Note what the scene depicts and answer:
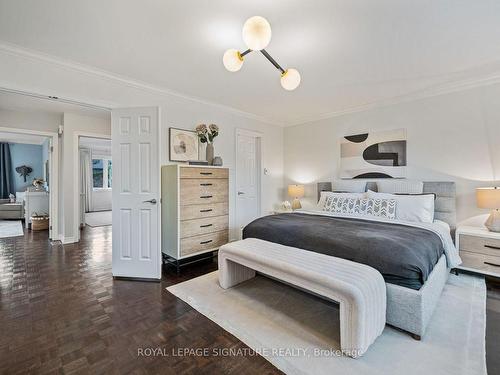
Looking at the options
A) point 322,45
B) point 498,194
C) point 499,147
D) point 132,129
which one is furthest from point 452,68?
point 132,129

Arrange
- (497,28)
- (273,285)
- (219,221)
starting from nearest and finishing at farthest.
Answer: (497,28) → (273,285) → (219,221)

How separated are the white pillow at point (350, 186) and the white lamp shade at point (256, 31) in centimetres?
296

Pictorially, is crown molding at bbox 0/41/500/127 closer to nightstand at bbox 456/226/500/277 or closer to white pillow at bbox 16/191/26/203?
nightstand at bbox 456/226/500/277

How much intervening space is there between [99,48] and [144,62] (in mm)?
426

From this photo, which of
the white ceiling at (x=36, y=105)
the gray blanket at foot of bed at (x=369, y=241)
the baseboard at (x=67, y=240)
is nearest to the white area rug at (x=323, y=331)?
the gray blanket at foot of bed at (x=369, y=241)

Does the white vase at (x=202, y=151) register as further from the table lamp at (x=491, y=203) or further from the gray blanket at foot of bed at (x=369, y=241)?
the table lamp at (x=491, y=203)

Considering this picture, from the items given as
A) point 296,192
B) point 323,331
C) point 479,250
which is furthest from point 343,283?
A: point 296,192

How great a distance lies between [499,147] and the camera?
2963 millimetres

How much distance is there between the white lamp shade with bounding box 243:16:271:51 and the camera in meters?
1.53

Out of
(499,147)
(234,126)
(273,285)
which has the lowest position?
(273,285)

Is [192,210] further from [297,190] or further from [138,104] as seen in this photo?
[297,190]

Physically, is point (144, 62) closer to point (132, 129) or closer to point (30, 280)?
point (132, 129)

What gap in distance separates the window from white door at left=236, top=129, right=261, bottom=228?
6690 mm

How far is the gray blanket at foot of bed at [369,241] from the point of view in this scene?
1832mm
